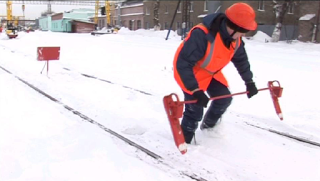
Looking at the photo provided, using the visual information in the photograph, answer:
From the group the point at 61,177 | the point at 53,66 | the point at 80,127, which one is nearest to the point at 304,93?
the point at 80,127

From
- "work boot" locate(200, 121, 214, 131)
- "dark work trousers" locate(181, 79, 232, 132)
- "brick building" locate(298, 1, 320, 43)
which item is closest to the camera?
"dark work trousers" locate(181, 79, 232, 132)

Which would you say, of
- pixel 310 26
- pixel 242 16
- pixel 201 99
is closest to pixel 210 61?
pixel 201 99

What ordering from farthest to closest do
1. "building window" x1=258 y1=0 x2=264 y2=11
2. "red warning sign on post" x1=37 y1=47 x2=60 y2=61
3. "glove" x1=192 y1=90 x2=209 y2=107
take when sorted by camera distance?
"building window" x1=258 y1=0 x2=264 y2=11, "red warning sign on post" x1=37 y1=47 x2=60 y2=61, "glove" x1=192 y1=90 x2=209 y2=107

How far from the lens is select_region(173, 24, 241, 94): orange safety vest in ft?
10.1

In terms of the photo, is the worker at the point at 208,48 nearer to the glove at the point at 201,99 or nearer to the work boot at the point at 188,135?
the glove at the point at 201,99

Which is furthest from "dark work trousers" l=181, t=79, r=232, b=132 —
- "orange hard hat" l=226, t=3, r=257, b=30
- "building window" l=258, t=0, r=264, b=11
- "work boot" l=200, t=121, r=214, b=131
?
"building window" l=258, t=0, r=264, b=11

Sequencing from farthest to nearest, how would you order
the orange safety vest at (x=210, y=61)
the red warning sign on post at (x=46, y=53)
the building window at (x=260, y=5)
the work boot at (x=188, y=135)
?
the building window at (x=260, y=5) → the red warning sign on post at (x=46, y=53) → the work boot at (x=188, y=135) → the orange safety vest at (x=210, y=61)

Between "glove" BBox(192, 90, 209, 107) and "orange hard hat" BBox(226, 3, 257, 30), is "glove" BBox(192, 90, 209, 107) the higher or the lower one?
the lower one

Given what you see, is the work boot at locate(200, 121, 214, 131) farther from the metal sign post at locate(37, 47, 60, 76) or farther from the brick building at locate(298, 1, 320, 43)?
the brick building at locate(298, 1, 320, 43)

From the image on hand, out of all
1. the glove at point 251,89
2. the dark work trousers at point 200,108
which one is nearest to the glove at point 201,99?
the dark work trousers at point 200,108

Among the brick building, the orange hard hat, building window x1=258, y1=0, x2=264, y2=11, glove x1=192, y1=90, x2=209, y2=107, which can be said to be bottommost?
glove x1=192, y1=90, x2=209, y2=107

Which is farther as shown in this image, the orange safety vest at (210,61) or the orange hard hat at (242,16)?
the orange safety vest at (210,61)

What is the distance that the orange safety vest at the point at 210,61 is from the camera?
3.08m

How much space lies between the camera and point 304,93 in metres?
6.46
